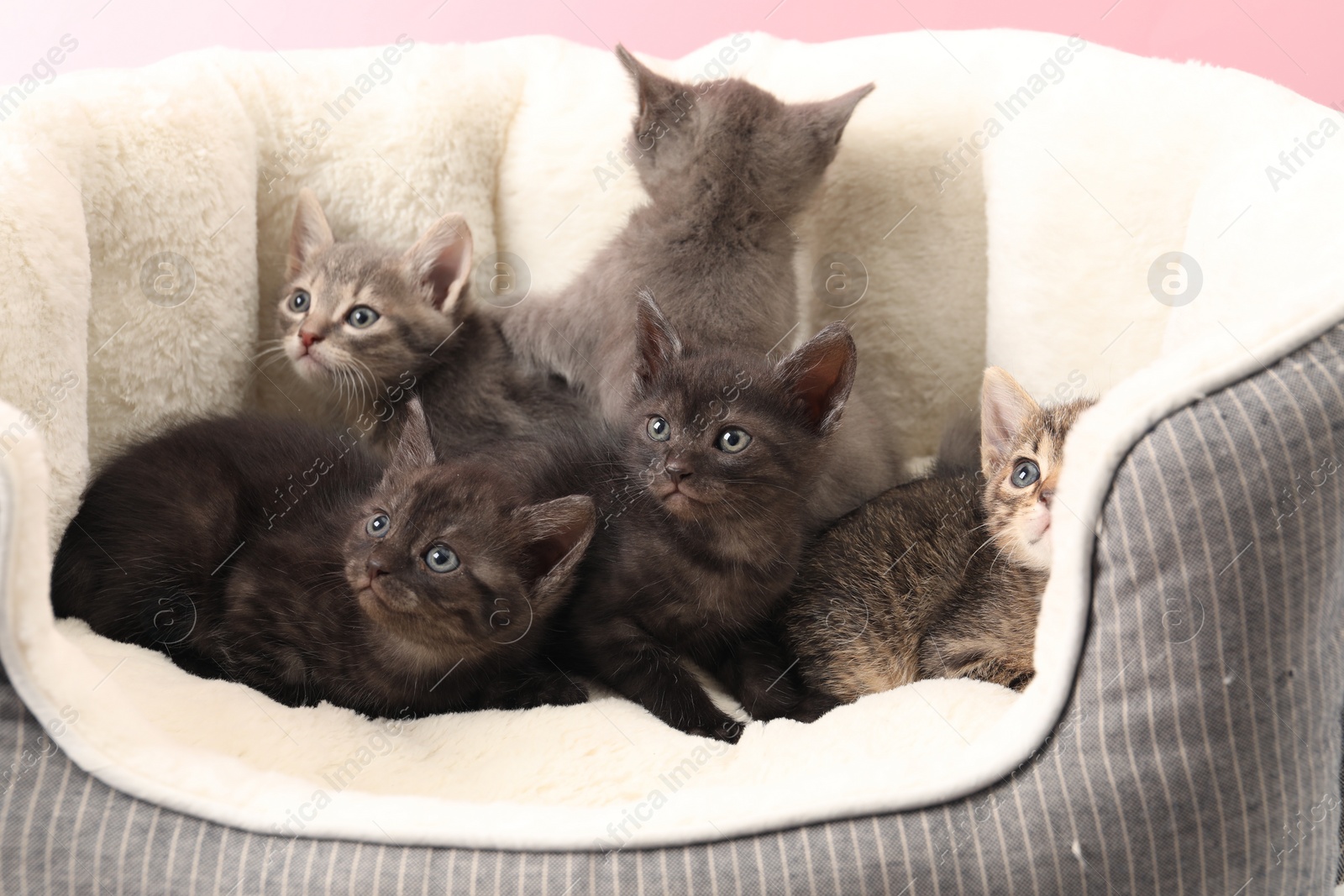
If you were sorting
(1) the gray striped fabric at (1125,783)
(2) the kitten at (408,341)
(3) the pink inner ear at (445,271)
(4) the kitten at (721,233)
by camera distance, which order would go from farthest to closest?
(3) the pink inner ear at (445,271) → (2) the kitten at (408,341) → (4) the kitten at (721,233) → (1) the gray striped fabric at (1125,783)

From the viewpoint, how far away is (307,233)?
8.00 ft

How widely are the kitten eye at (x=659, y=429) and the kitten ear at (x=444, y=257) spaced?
82cm

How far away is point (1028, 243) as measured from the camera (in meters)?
2.29

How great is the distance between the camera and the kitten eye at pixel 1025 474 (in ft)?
5.59

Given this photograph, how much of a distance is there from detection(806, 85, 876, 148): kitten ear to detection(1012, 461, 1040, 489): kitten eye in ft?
2.75

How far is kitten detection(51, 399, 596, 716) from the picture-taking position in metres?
1.66

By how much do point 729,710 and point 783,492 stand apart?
15.7 inches

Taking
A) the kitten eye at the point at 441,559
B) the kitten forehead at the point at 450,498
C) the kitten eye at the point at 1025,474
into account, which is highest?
the kitten eye at the point at 1025,474

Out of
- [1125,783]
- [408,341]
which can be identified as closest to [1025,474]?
[1125,783]

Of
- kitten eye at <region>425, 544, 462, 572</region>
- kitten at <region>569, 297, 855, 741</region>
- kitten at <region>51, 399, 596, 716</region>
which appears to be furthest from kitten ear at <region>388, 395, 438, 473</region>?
kitten at <region>569, 297, 855, 741</region>

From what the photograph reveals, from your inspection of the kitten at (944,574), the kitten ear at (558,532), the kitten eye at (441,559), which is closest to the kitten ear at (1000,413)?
the kitten at (944,574)

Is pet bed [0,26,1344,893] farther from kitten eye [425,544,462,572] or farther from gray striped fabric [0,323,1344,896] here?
kitten eye [425,544,462,572]

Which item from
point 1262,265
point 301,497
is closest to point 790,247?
point 1262,265

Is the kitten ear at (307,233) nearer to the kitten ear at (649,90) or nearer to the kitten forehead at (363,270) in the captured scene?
the kitten forehead at (363,270)
